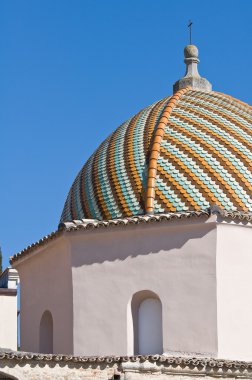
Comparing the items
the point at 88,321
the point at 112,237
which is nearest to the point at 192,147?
the point at 112,237

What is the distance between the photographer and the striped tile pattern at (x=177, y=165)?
1428 cm

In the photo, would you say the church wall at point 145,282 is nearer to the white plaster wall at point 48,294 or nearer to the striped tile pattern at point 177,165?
the white plaster wall at point 48,294

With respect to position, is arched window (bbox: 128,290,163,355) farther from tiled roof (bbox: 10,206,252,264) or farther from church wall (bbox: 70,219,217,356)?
tiled roof (bbox: 10,206,252,264)

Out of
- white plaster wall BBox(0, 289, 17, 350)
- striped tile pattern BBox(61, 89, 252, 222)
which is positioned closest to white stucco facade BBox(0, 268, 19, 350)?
white plaster wall BBox(0, 289, 17, 350)

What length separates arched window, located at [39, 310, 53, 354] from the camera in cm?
1502

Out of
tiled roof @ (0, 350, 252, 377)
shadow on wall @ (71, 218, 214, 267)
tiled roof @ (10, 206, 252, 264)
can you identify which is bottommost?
tiled roof @ (0, 350, 252, 377)

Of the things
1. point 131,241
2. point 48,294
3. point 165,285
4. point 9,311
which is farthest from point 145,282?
point 9,311

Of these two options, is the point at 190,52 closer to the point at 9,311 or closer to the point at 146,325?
the point at 9,311

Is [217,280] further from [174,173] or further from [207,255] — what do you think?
[174,173]

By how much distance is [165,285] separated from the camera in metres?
13.6

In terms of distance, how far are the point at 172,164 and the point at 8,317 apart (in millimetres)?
4202

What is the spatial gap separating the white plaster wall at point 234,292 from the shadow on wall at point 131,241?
35cm

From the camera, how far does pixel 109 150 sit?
619 inches

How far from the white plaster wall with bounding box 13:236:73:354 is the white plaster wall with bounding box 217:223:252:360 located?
2.07m
